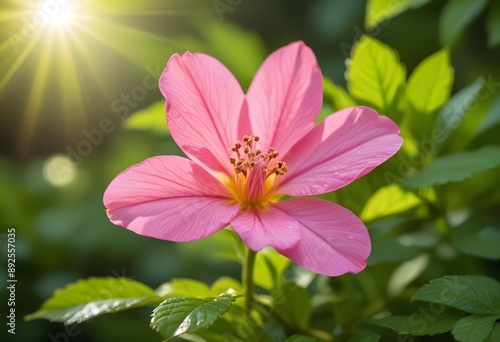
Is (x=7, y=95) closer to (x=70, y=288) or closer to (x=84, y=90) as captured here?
(x=84, y=90)

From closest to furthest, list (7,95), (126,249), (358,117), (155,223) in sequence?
(155,223)
(358,117)
(126,249)
(7,95)

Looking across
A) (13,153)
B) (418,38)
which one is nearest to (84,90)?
(13,153)

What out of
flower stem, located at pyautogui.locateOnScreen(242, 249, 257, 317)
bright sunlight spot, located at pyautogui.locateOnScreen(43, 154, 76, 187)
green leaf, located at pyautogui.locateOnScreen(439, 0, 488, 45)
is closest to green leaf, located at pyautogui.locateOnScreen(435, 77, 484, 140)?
green leaf, located at pyautogui.locateOnScreen(439, 0, 488, 45)

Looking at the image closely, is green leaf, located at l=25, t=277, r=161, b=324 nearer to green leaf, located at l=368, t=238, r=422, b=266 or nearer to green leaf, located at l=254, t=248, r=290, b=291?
green leaf, located at l=254, t=248, r=290, b=291

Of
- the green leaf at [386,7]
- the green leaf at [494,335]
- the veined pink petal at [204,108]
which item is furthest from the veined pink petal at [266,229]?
the green leaf at [386,7]

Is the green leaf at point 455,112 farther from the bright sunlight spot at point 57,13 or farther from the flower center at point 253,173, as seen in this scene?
the bright sunlight spot at point 57,13

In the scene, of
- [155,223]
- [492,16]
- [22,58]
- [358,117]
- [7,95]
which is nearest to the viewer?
[155,223]

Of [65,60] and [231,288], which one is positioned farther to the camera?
[65,60]
